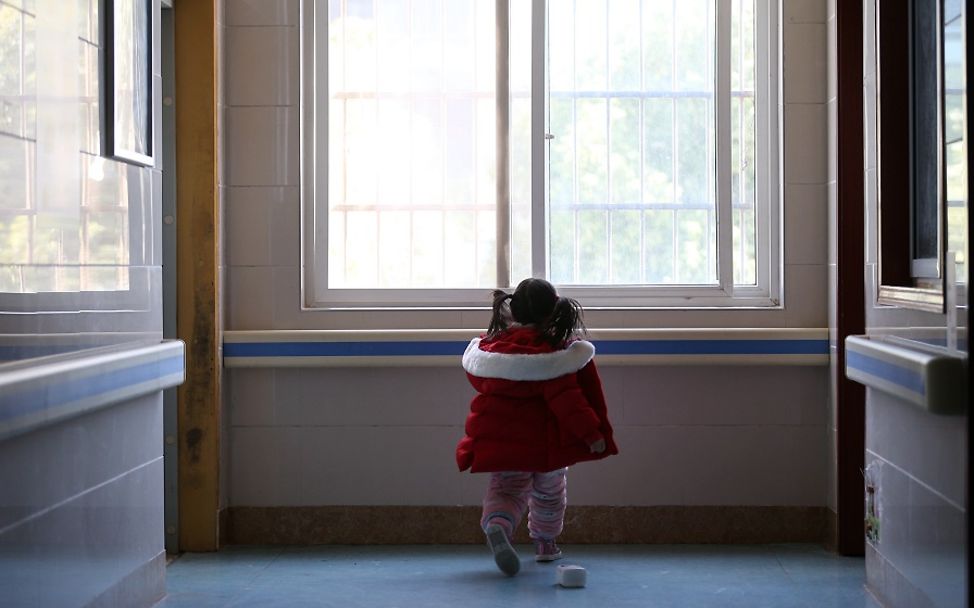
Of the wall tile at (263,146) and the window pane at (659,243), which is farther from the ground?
the wall tile at (263,146)

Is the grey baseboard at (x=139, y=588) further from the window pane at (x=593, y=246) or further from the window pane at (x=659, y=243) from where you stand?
the window pane at (x=659, y=243)

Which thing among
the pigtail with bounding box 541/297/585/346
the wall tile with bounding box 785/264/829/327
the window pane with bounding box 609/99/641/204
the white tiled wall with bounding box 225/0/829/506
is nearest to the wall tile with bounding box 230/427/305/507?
the white tiled wall with bounding box 225/0/829/506

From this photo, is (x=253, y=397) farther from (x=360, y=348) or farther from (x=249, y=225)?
(x=249, y=225)

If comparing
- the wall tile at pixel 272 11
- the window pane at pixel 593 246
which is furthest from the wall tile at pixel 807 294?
the wall tile at pixel 272 11

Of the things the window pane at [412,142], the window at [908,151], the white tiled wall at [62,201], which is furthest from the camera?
the window pane at [412,142]

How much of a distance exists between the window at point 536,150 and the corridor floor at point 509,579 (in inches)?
39.5

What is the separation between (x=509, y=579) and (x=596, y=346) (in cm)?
100

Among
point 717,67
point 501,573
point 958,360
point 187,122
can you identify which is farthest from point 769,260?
point 187,122

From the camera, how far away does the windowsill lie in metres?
4.69

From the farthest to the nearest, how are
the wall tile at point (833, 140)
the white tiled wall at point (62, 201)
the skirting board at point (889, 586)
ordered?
the wall tile at point (833, 140) < the skirting board at point (889, 586) < the white tiled wall at point (62, 201)

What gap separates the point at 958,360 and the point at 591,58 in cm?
241

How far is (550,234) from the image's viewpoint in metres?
4.92

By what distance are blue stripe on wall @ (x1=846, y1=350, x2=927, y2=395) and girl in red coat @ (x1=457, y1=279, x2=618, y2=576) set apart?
2.94 feet

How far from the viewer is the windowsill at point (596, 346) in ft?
15.4
